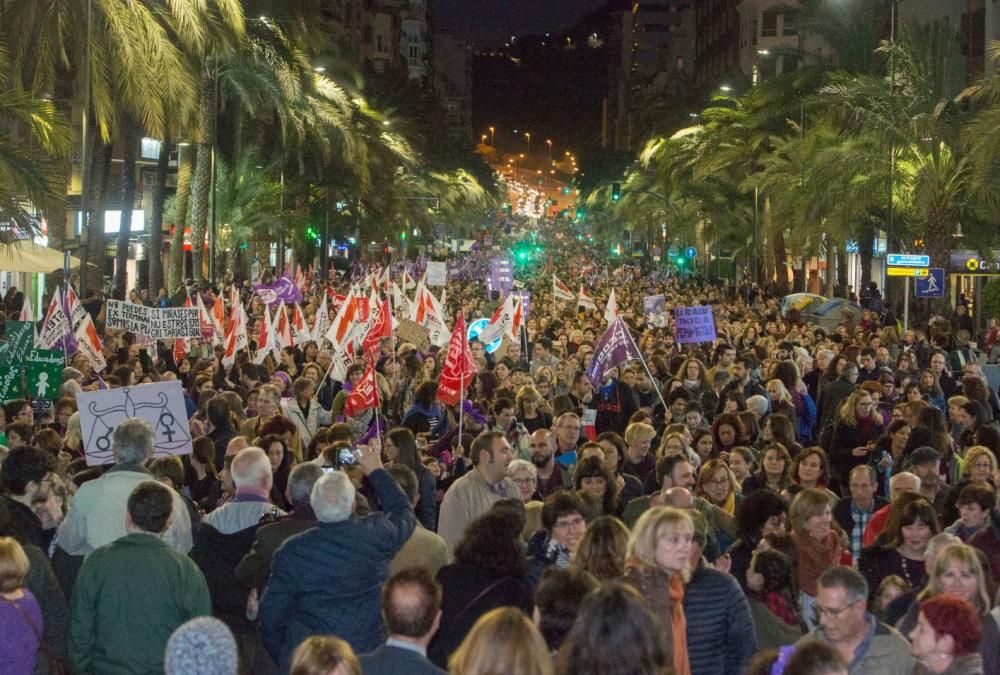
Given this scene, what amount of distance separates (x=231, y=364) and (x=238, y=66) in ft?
64.8

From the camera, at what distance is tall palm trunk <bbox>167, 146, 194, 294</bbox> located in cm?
A: 3941

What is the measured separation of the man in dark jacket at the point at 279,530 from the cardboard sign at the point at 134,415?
2.95 meters

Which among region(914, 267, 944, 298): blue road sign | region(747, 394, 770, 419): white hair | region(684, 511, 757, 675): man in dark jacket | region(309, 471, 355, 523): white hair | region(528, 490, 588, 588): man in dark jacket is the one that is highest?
region(914, 267, 944, 298): blue road sign

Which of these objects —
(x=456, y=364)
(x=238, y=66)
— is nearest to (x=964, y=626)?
(x=456, y=364)

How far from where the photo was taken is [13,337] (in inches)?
615

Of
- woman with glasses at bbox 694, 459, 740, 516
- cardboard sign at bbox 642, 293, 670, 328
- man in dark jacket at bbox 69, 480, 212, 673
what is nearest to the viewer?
man in dark jacket at bbox 69, 480, 212, 673

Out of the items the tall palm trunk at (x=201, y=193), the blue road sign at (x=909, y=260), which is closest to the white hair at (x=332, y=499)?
the blue road sign at (x=909, y=260)

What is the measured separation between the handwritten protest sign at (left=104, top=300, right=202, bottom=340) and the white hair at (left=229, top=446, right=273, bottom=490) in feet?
35.6

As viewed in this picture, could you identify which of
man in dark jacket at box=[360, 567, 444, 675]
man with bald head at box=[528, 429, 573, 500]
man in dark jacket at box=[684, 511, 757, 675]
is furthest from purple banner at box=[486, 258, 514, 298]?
man in dark jacket at box=[360, 567, 444, 675]

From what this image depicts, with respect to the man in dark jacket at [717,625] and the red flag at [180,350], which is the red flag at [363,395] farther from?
the man in dark jacket at [717,625]

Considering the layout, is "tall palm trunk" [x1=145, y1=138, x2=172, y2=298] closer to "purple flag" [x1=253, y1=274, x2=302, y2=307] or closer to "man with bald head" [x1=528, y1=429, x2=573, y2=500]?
"purple flag" [x1=253, y1=274, x2=302, y2=307]

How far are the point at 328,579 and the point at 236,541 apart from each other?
1.21 m

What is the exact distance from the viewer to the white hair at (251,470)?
814 centimetres

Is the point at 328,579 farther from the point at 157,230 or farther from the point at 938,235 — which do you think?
the point at 157,230
